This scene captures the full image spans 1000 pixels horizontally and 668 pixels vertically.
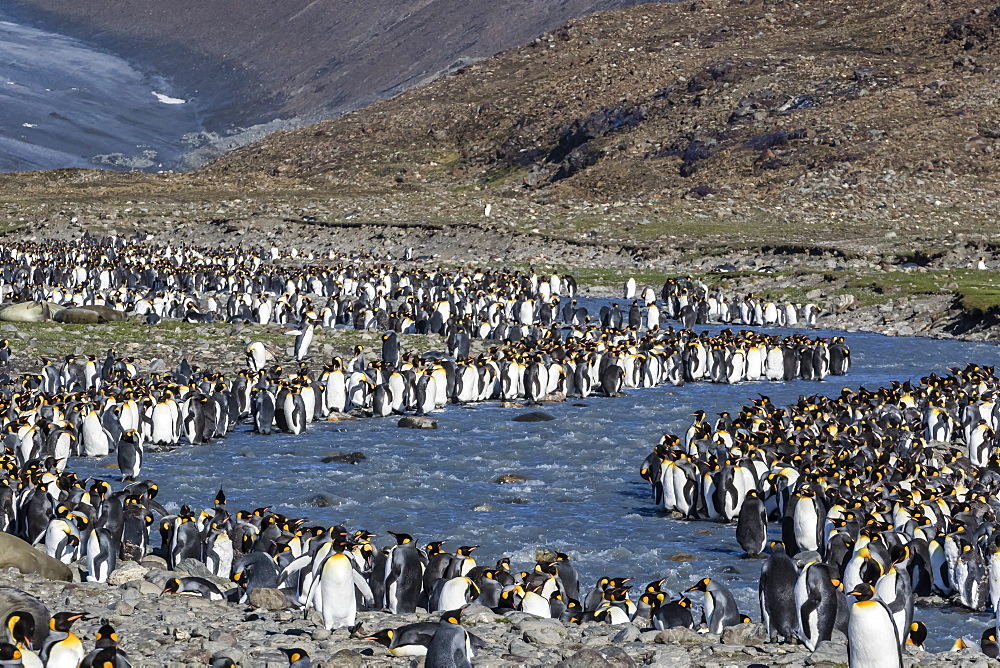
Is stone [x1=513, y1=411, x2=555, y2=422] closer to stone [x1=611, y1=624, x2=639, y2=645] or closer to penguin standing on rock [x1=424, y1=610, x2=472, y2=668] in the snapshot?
stone [x1=611, y1=624, x2=639, y2=645]

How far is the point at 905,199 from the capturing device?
51.5m

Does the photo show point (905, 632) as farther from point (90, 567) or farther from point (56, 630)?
point (90, 567)

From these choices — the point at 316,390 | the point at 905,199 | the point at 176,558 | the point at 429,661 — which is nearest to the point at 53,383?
the point at 316,390

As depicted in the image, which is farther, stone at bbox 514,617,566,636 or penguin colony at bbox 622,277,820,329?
penguin colony at bbox 622,277,820,329

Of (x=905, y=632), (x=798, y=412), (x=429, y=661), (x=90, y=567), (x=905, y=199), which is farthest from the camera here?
(x=905, y=199)

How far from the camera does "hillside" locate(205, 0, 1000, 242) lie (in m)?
56.2

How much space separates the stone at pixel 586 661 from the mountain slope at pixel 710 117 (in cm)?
4604

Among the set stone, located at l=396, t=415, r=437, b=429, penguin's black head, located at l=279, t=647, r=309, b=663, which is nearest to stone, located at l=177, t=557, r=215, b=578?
penguin's black head, located at l=279, t=647, r=309, b=663

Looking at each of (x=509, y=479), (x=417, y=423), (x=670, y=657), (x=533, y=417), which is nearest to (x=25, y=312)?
(x=417, y=423)

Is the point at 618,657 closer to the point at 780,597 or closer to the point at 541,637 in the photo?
the point at 541,637

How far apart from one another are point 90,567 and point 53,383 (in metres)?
11.1

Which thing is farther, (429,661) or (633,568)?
(633,568)

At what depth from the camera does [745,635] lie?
909 centimetres

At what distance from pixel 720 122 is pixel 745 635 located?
64615 millimetres
